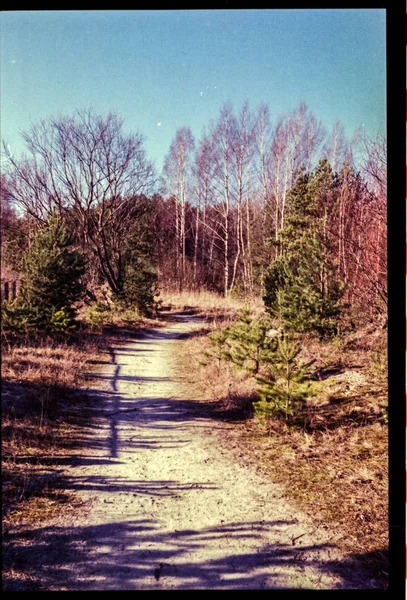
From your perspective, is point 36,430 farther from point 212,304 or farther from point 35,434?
point 212,304

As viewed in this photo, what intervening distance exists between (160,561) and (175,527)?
0.36 metres

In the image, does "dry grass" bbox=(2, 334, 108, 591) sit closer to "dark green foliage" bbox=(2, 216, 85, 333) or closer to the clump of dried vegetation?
the clump of dried vegetation

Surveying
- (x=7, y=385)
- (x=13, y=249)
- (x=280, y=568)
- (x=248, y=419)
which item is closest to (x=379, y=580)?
(x=280, y=568)

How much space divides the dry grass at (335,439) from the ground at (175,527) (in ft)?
0.60

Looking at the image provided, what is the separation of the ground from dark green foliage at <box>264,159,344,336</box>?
6.56ft

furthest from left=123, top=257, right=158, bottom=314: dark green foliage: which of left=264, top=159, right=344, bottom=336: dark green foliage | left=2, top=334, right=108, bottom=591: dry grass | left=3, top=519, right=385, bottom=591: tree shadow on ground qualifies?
left=3, top=519, right=385, bottom=591: tree shadow on ground

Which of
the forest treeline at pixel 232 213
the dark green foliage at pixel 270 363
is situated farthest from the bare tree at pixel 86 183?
the dark green foliage at pixel 270 363

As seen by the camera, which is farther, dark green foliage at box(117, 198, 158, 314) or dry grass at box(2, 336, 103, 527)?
dark green foliage at box(117, 198, 158, 314)

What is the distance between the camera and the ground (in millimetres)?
1968

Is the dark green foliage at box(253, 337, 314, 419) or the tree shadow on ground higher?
the dark green foliage at box(253, 337, 314, 419)

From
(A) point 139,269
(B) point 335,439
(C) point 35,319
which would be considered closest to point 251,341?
(B) point 335,439

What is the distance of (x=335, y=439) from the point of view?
12.0 feet

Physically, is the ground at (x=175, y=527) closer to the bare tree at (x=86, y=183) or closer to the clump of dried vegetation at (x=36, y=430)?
the clump of dried vegetation at (x=36, y=430)

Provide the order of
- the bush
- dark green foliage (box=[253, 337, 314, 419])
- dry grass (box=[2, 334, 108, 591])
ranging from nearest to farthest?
dry grass (box=[2, 334, 108, 591]) < dark green foliage (box=[253, 337, 314, 419]) < the bush
